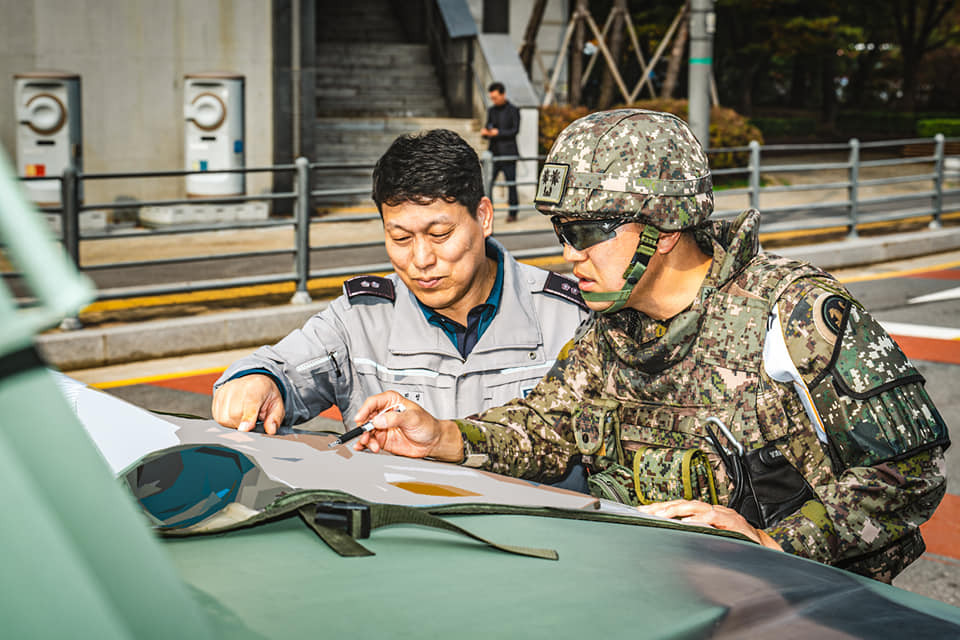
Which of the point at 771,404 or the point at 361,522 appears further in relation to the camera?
the point at 771,404

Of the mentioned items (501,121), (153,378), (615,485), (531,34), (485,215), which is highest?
(531,34)

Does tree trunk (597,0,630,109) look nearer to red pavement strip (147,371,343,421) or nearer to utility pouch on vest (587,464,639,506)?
red pavement strip (147,371,343,421)

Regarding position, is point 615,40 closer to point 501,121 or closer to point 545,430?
point 501,121

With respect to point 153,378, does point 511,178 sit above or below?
above

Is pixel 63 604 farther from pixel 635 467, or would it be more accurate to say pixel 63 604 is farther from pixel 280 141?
pixel 280 141

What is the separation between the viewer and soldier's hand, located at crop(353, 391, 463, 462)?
262 centimetres

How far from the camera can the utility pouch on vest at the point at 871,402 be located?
218 centimetres

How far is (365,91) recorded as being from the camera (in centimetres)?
2044

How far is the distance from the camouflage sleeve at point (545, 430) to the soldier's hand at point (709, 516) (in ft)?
1.99

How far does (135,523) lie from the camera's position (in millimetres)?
811

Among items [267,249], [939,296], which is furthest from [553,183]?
[267,249]

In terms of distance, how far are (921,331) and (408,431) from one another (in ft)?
25.7

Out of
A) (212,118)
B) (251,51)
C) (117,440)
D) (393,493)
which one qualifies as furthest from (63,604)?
(251,51)

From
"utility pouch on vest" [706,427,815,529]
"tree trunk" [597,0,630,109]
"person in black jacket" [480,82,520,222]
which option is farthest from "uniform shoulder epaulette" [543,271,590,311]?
"tree trunk" [597,0,630,109]
